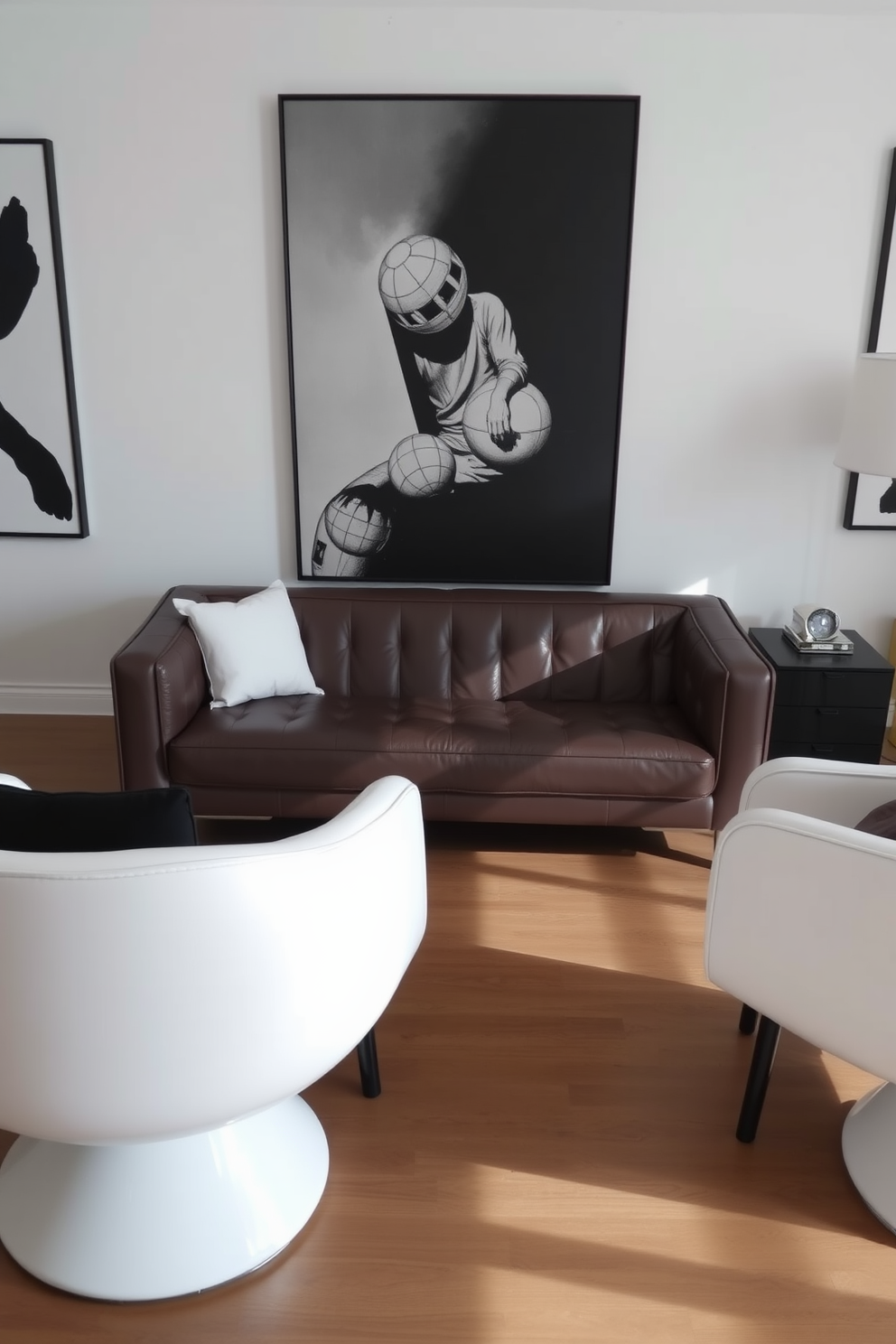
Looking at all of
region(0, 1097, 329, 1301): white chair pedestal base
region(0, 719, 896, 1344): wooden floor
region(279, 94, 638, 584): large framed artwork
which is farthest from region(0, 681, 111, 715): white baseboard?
region(0, 1097, 329, 1301): white chair pedestal base

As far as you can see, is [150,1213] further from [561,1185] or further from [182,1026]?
[561,1185]

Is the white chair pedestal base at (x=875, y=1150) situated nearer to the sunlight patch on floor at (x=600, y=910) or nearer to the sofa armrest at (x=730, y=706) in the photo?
the sunlight patch on floor at (x=600, y=910)

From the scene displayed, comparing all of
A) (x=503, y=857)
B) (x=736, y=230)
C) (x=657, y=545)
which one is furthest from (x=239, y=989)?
(x=736, y=230)

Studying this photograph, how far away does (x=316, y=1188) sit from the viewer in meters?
2.01

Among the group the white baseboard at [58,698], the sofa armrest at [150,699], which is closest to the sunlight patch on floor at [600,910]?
the sofa armrest at [150,699]

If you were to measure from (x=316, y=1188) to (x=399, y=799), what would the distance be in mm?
790

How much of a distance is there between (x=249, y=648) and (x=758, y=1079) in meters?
2.03

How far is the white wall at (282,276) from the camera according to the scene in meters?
3.50

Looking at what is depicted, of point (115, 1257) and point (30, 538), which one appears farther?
point (30, 538)

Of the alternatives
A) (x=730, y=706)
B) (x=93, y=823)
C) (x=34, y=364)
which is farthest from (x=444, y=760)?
(x=34, y=364)

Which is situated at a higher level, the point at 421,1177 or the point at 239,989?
the point at 239,989

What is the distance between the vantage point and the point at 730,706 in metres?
3.13

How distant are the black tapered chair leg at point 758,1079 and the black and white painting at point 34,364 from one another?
309 cm

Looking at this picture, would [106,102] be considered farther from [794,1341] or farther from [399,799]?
[794,1341]
